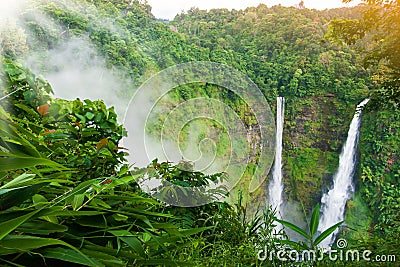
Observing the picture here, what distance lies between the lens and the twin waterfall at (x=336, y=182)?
700 centimetres

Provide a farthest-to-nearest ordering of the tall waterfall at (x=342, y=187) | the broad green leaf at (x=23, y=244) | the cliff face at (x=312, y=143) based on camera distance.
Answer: the cliff face at (x=312, y=143) → the tall waterfall at (x=342, y=187) → the broad green leaf at (x=23, y=244)

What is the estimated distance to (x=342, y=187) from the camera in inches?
280

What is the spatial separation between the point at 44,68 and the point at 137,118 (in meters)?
3.40

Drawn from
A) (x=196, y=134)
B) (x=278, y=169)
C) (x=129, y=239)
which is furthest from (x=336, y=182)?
(x=129, y=239)

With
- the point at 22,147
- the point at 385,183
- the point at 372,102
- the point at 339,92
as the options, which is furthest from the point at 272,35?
the point at 22,147

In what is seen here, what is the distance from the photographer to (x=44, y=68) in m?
4.64

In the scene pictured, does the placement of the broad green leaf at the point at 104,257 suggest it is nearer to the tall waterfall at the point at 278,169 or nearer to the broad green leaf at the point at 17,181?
the broad green leaf at the point at 17,181

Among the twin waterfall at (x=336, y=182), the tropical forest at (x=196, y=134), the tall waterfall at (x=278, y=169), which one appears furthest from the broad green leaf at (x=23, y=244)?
the tall waterfall at (x=278, y=169)

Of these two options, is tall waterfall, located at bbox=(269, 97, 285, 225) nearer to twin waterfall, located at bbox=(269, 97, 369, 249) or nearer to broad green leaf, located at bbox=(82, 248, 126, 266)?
twin waterfall, located at bbox=(269, 97, 369, 249)

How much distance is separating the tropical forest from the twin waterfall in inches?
1.3

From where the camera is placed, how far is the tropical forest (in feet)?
0.95

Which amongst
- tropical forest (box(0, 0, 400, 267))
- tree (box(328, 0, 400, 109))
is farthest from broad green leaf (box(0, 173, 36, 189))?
tree (box(328, 0, 400, 109))

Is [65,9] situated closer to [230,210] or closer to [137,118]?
[137,118]

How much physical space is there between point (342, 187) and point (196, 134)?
18.1ft
